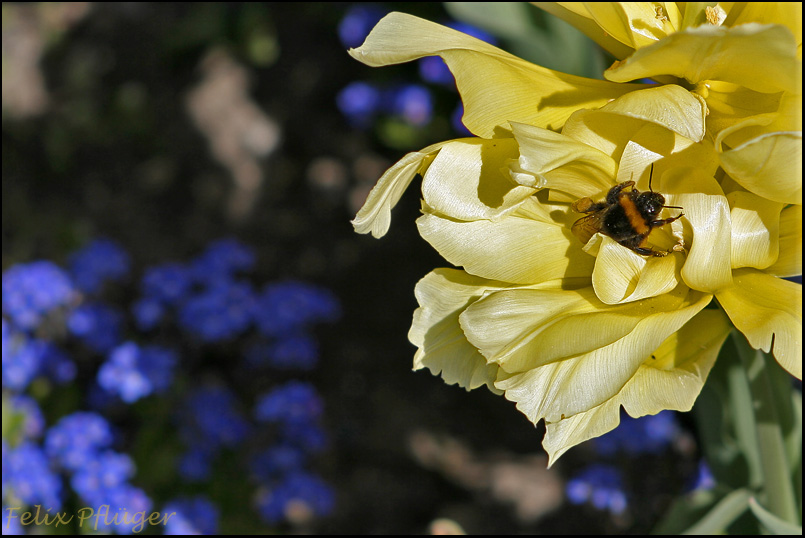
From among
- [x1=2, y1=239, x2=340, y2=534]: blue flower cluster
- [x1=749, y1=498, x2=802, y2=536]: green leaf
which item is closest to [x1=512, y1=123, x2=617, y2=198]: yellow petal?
[x1=749, y1=498, x2=802, y2=536]: green leaf

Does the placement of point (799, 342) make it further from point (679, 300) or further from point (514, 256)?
point (514, 256)

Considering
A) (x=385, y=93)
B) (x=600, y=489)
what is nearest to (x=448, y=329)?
(x=600, y=489)

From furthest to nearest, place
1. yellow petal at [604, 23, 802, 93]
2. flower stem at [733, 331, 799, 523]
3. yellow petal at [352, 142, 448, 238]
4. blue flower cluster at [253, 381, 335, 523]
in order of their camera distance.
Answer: blue flower cluster at [253, 381, 335, 523] → flower stem at [733, 331, 799, 523] → yellow petal at [352, 142, 448, 238] → yellow petal at [604, 23, 802, 93]

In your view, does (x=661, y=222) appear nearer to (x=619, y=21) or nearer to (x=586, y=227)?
(x=586, y=227)

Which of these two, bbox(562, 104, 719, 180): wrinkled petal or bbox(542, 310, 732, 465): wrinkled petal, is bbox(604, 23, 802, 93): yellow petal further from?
bbox(542, 310, 732, 465): wrinkled petal

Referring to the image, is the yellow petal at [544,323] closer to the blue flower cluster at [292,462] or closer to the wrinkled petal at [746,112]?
the wrinkled petal at [746,112]

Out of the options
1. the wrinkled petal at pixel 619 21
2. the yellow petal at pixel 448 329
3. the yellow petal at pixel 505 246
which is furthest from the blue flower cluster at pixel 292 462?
the wrinkled petal at pixel 619 21
